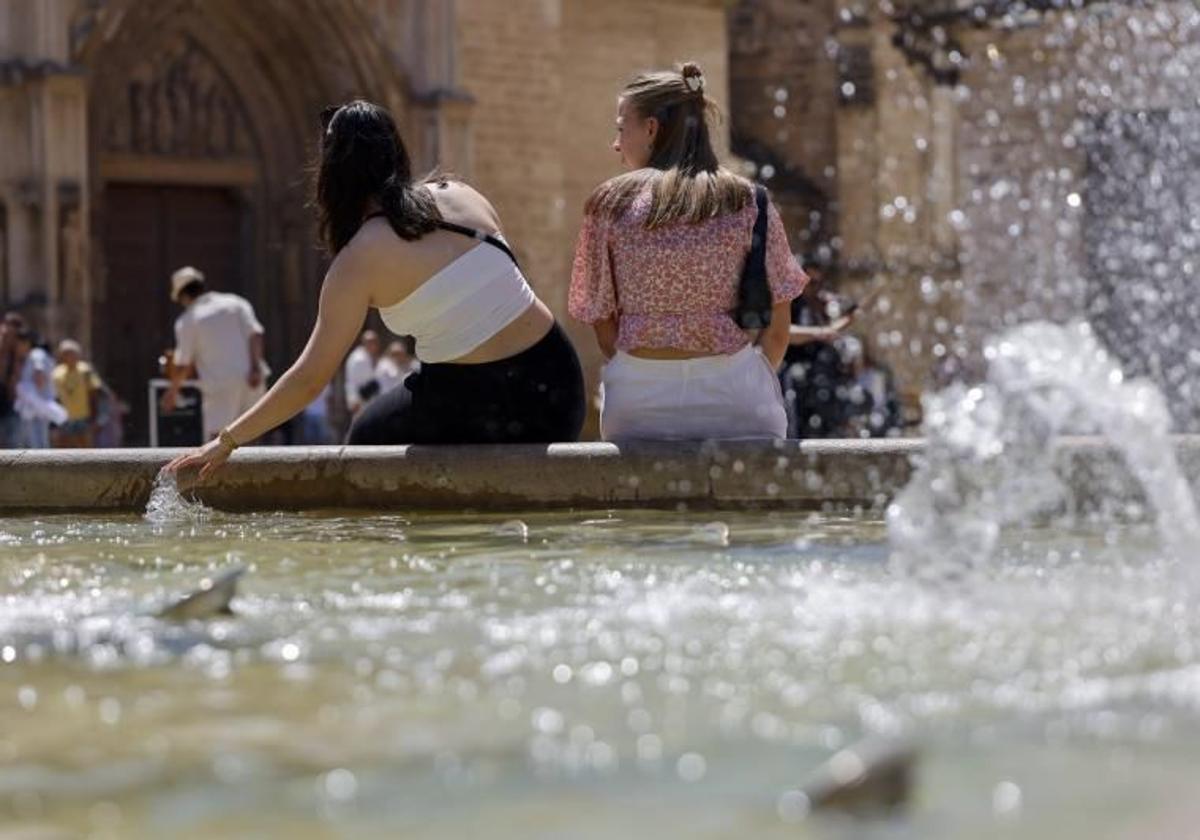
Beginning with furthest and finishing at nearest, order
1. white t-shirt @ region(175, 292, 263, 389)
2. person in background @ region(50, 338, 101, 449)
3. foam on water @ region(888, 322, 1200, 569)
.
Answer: person in background @ region(50, 338, 101, 449), white t-shirt @ region(175, 292, 263, 389), foam on water @ region(888, 322, 1200, 569)

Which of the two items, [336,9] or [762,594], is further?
[336,9]

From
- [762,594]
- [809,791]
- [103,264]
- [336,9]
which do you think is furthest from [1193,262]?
[809,791]

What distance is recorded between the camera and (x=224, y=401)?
1619 cm

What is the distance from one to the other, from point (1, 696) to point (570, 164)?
24.1 metres

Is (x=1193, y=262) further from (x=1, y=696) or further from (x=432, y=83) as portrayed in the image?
(x=1, y=696)

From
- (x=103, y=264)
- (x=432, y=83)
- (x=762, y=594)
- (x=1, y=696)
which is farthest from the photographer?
(x=432, y=83)

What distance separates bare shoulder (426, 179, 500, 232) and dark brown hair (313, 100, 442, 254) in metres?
0.08

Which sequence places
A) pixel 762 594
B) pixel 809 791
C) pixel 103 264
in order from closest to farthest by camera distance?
pixel 809 791
pixel 762 594
pixel 103 264

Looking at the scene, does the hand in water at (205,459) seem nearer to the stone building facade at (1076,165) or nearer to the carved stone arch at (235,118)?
the stone building facade at (1076,165)

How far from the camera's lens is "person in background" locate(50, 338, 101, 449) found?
19625 millimetres

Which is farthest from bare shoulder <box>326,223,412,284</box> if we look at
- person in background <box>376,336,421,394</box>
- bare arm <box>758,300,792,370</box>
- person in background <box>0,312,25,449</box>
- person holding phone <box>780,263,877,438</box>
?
person in background <box>376,336,421,394</box>

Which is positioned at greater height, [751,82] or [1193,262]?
[751,82]

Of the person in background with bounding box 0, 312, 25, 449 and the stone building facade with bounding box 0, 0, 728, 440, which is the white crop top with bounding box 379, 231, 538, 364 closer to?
the person in background with bounding box 0, 312, 25, 449

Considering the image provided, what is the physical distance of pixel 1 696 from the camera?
4.12 meters
